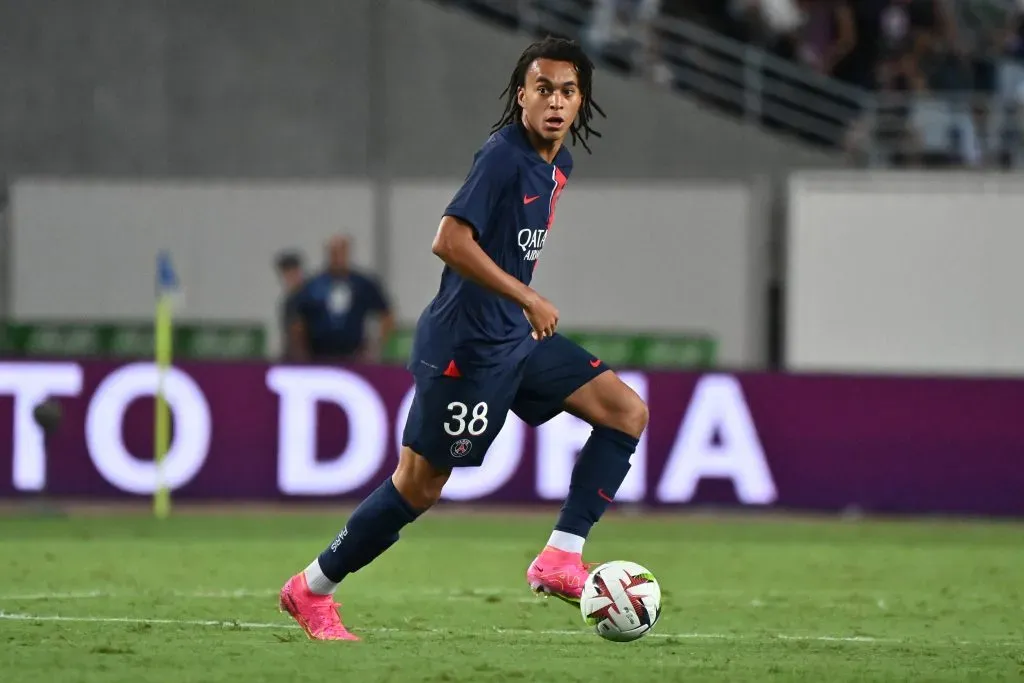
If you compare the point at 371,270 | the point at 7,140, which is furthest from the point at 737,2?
the point at 7,140

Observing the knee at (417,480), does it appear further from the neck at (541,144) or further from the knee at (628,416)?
the neck at (541,144)

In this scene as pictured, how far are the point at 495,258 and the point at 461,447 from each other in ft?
2.30

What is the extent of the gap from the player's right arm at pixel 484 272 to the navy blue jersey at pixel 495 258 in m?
0.13

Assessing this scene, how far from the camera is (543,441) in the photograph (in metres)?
14.4

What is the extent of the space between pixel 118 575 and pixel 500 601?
7.26ft

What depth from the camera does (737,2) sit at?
21.9m

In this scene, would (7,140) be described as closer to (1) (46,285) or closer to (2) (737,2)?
(1) (46,285)

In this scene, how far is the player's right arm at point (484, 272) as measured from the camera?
6605 mm

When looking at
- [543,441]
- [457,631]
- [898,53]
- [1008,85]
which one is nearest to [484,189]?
[457,631]

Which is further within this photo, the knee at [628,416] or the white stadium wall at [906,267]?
the white stadium wall at [906,267]

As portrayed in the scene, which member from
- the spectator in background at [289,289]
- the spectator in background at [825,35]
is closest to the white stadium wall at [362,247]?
the spectator in background at [825,35]

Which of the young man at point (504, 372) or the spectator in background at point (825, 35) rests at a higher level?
the spectator in background at point (825, 35)

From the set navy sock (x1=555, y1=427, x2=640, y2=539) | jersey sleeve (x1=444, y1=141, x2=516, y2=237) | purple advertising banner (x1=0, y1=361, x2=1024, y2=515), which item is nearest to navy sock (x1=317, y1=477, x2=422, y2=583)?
navy sock (x1=555, y1=427, x2=640, y2=539)

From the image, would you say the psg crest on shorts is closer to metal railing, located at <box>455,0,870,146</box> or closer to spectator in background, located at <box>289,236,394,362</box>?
spectator in background, located at <box>289,236,394,362</box>
